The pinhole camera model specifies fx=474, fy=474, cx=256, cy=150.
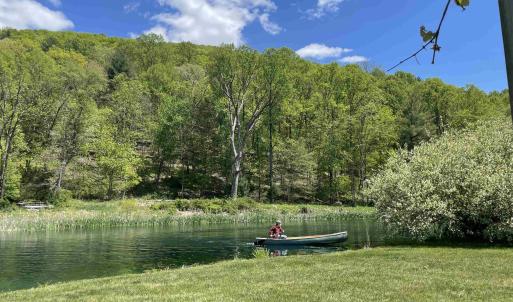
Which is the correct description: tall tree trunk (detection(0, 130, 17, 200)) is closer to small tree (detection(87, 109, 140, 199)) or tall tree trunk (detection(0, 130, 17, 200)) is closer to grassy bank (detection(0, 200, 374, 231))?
grassy bank (detection(0, 200, 374, 231))

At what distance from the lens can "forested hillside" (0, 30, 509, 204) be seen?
57625mm

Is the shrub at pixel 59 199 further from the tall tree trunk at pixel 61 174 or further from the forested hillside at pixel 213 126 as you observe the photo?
the tall tree trunk at pixel 61 174

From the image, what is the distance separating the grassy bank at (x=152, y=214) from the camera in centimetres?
3700

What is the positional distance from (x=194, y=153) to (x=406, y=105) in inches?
1418

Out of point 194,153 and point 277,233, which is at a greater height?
point 194,153

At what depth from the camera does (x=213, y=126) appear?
71.9m

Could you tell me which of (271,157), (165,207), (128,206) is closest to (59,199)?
(128,206)

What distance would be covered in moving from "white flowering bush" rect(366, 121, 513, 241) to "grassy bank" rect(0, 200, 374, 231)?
49.9 ft

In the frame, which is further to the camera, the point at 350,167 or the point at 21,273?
the point at 350,167

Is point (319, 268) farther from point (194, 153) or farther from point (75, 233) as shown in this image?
point (194, 153)

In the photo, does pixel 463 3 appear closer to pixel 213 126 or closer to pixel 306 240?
pixel 306 240

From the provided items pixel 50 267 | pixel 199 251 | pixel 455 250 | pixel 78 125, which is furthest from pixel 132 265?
pixel 78 125

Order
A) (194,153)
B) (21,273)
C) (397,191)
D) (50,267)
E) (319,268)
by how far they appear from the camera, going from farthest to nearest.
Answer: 1. (194,153)
2. (397,191)
3. (50,267)
4. (21,273)
5. (319,268)

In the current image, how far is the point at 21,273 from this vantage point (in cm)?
1862
